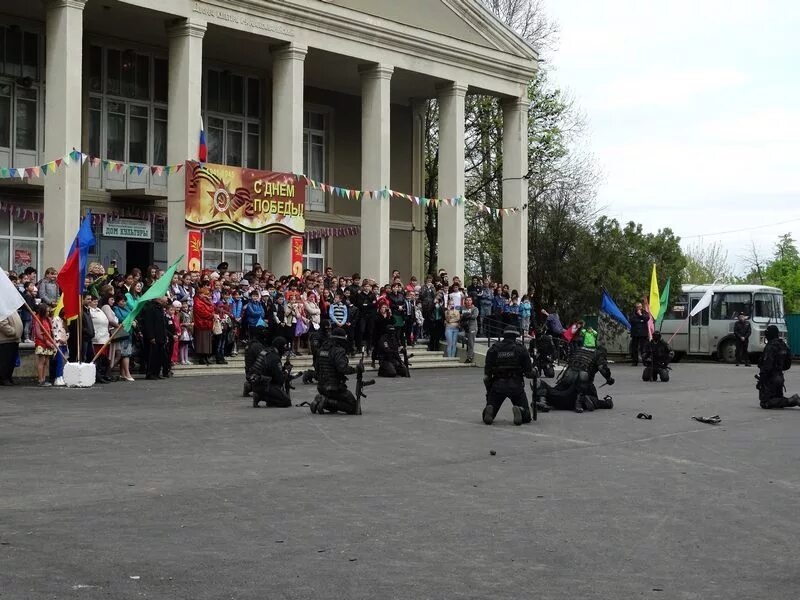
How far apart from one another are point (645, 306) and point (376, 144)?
9263mm

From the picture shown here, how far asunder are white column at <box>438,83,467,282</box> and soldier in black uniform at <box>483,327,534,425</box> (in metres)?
20.0

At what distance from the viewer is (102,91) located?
32156 millimetres

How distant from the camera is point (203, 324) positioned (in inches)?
969

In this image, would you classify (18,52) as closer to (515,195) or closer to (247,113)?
(247,113)

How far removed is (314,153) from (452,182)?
541cm

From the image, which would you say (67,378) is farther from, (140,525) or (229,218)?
(140,525)

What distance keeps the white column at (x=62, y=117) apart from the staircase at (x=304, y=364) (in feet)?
15.1

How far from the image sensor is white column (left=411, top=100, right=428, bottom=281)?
4172 centimetres

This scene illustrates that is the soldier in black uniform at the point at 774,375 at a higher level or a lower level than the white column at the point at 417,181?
lower

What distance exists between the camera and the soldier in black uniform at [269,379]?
17.8 metres

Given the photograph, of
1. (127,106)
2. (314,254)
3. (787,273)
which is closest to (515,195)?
(314,254)

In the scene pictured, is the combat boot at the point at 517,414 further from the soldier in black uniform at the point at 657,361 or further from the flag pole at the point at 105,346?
the soldier in black uniform at the point at 657,361

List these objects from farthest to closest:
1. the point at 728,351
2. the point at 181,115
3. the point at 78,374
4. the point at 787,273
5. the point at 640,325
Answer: the point at 787,273 → the point at 728,351 → the point at 640,325 → the point at 181,115 → the point at 78,374

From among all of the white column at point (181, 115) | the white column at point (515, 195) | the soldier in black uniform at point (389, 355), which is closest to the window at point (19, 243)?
the white column at point (181, 115)
